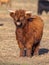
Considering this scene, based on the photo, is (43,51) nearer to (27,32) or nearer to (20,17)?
(27,32)

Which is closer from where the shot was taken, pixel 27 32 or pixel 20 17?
pixel 20 17

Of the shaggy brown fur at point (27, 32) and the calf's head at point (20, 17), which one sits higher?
the calf's head at point (20, 17)

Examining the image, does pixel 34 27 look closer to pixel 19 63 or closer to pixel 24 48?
pixel 24 48

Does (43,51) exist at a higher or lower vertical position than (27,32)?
lower

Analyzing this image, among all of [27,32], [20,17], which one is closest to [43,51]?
[27,32]

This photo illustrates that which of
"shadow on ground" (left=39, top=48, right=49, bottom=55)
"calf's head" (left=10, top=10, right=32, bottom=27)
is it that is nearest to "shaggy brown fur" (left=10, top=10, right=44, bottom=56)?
"calf's head" (left=10, top=10, right=32, bottom=27)

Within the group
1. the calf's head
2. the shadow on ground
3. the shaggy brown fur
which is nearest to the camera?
the calf's head

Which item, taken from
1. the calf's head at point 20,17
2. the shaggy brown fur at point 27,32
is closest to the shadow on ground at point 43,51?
the shaggy brown fur at point 27,32

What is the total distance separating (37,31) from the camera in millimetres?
10336

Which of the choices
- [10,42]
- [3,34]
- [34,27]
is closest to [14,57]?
[34,27]

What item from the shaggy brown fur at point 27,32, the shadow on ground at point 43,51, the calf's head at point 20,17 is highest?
the calf's head at point 20,17

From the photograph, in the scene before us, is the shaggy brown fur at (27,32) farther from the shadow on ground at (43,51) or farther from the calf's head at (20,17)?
the shadow on ground at (43,51)

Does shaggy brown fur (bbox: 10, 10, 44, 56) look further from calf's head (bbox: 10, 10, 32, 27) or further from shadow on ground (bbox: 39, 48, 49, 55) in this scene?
shadow on ground (bbox: 39, 48, 49, 55)

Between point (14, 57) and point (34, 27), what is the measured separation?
1003 mm
